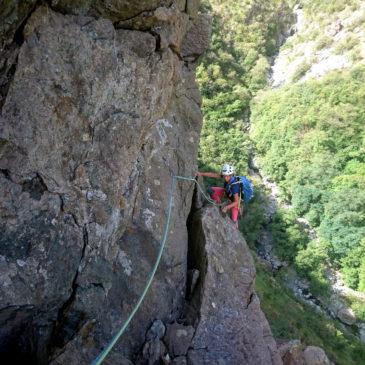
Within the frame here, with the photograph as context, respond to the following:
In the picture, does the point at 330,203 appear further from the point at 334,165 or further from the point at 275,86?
the point at 275,86

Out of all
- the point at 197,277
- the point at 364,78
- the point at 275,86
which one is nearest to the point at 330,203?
the point at 364,78

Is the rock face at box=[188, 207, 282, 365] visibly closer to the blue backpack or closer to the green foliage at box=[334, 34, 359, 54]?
the blue backpack

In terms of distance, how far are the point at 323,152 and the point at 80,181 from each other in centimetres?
4599

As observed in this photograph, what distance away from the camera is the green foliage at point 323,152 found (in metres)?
43.1

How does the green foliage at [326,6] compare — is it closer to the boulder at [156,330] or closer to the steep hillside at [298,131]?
the steep hillside at [298,131]

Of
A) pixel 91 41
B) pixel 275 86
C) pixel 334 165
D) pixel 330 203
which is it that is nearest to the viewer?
pixel 91 41

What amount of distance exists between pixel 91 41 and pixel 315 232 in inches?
1698

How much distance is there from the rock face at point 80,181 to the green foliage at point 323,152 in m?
34.9

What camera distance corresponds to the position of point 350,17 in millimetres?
61562

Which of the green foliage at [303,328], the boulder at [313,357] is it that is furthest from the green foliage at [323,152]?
the boulder at [313,357]

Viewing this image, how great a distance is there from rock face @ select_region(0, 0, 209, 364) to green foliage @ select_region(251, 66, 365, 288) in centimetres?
3492

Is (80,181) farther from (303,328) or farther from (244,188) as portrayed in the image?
(303,328)

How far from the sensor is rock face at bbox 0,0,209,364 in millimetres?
6152

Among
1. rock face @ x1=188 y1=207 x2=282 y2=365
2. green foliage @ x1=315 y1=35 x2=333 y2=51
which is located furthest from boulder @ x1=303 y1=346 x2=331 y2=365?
green foliage @ x1=315 y1=35 x2=333 y2=51
